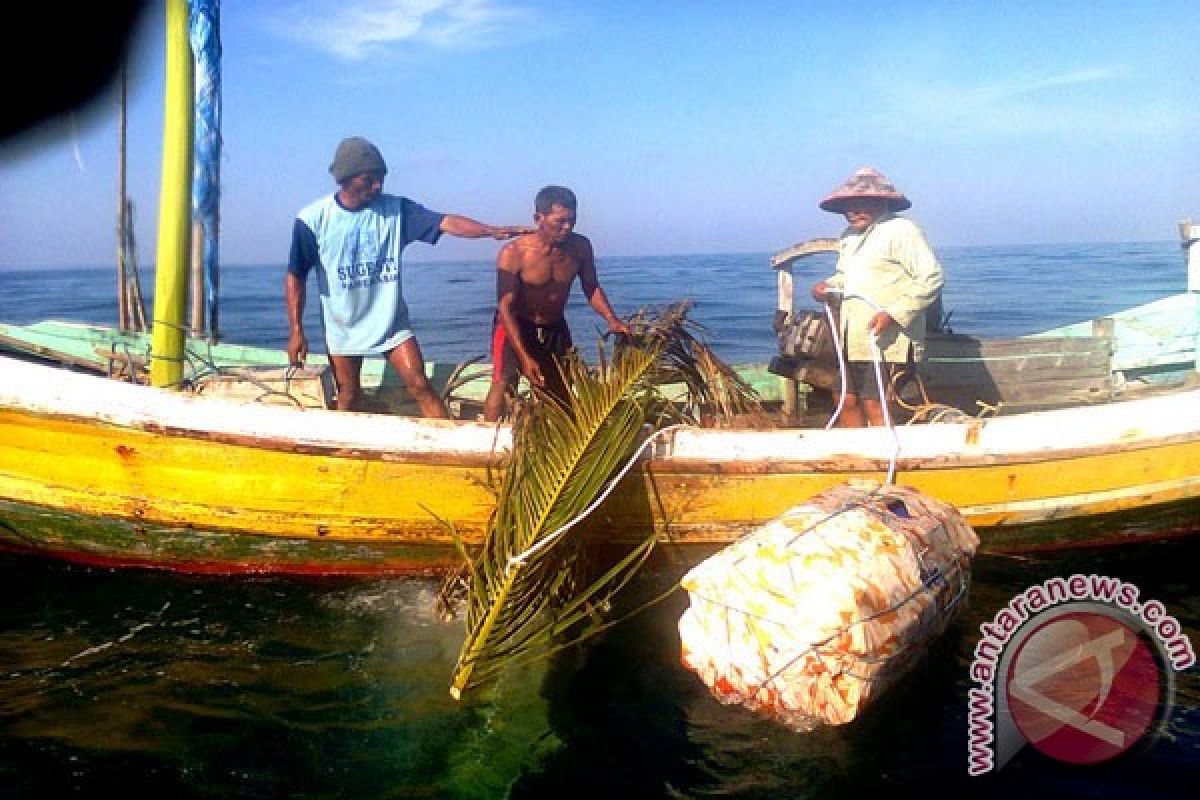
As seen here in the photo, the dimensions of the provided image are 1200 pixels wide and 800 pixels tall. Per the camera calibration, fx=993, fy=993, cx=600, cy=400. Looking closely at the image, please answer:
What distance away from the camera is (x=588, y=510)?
4387 millimetres

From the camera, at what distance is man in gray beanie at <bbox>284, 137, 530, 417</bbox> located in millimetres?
5758

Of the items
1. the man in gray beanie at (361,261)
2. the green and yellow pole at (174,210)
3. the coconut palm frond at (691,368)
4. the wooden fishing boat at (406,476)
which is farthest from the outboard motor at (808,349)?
the green and yellow pole at (174,210)

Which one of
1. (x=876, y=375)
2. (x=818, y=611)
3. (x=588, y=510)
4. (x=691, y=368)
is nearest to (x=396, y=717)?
(x=588, y=510)

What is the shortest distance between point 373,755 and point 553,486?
4.38ft

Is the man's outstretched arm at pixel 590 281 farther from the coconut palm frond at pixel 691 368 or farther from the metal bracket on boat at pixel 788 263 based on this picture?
the metal bracket on boat at pixel 788 263

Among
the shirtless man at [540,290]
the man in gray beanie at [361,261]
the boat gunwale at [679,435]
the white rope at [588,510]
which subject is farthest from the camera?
the shirtless man at [540,290]

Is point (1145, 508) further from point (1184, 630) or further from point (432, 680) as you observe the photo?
point (432, 680)

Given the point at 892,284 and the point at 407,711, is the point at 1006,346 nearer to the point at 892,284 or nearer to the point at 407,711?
the point at 892,284

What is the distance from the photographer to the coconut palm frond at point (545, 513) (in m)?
4.15

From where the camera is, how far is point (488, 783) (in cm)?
373

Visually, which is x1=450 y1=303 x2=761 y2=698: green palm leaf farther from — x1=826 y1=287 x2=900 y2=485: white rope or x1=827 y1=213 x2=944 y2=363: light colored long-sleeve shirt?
x1=827 y1=213 x2=944 y2=363: light colored long-sleeve shirt

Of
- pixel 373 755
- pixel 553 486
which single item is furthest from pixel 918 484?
pixel 373 755

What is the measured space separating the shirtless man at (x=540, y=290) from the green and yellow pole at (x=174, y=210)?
180 cm

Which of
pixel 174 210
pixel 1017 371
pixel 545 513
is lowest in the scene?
pixel 545 513
